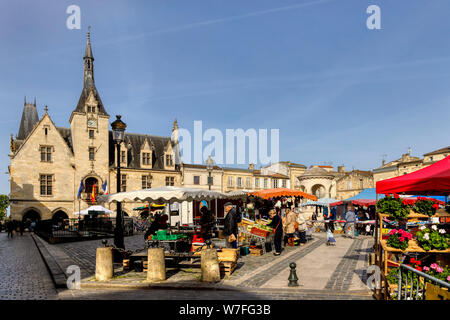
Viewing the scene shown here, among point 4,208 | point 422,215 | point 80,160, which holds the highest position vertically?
point 80,160

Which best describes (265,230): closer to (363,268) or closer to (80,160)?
(363,268)

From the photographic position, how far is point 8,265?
12695 mm

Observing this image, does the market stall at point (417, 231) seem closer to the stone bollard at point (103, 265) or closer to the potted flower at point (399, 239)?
the potted flower at point (399, 239)

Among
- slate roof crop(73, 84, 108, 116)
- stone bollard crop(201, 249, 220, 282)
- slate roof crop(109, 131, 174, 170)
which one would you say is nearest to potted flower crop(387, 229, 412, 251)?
stone bollard crop(201, 249, 220, 282)

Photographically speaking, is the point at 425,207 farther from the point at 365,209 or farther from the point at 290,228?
the point at 365,209

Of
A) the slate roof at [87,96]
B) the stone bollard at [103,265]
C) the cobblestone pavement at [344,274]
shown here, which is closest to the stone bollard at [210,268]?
the stone bollard at [103,265]

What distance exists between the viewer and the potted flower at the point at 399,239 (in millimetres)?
6473

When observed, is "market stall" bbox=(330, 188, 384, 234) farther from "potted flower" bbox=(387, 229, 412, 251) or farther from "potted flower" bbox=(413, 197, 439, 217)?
"potted flower" bbox=(387, 229, 412, 251)

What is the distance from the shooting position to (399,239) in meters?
6.53

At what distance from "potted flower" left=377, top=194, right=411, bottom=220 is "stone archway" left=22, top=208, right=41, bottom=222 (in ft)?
125
